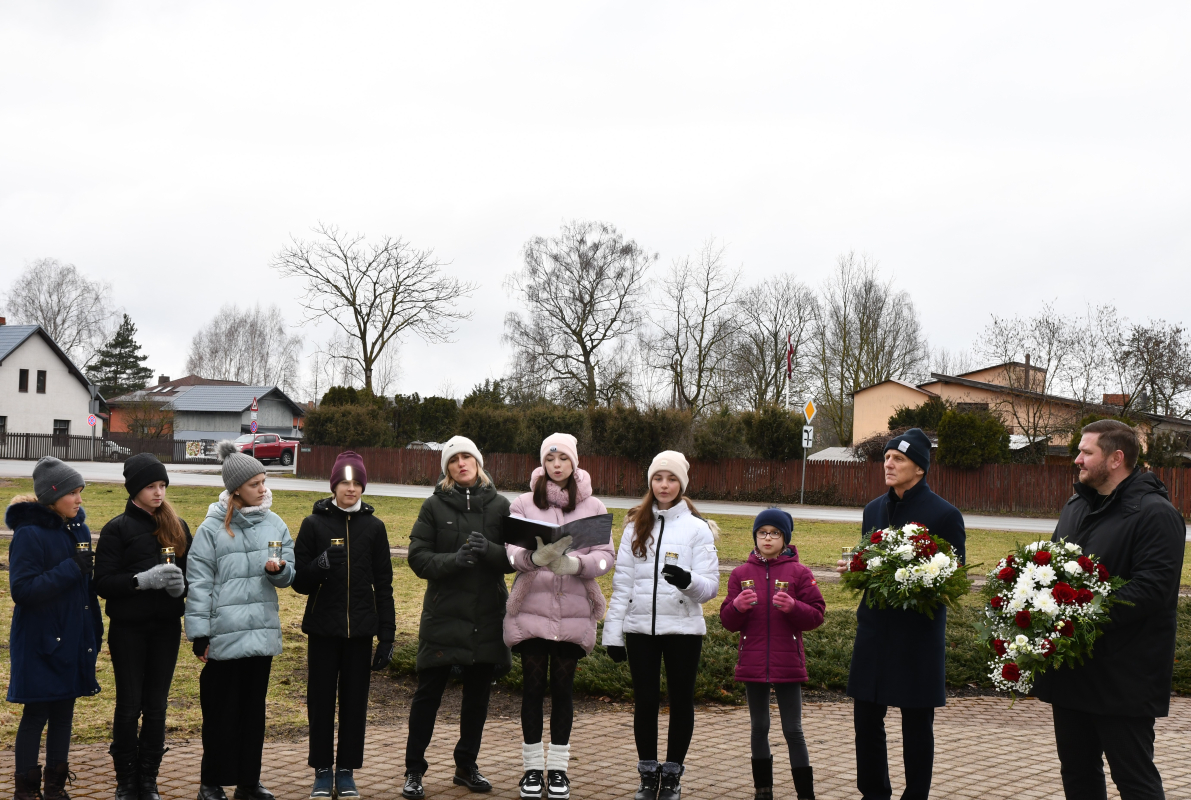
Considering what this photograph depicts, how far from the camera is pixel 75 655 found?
500cm

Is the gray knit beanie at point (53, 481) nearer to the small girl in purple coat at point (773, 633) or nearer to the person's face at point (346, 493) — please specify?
the person's face at point (346, 493)

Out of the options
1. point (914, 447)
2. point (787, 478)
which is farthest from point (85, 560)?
point (787, 478)

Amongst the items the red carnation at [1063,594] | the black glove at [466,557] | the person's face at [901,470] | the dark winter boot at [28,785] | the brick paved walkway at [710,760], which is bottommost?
the brick paved walkway at [710,760]

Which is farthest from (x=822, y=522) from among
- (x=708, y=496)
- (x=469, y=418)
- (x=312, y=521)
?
(x=312, y=521)

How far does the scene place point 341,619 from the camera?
534 centimetres

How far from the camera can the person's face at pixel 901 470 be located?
5.09 meters

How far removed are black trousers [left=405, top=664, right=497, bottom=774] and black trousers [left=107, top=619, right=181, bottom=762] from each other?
1264 millimetres

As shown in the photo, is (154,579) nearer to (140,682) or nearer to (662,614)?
(140,682)

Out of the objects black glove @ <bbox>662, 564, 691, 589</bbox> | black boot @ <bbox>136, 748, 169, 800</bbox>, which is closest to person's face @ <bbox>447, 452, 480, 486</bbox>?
black glove @ <bbox>662, 564, 691, 589</bbox>

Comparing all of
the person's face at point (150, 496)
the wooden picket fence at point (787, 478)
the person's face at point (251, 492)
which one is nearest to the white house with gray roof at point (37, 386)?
the wooden picket fence at point (787, 478)

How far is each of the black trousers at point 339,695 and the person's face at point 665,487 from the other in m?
1.75

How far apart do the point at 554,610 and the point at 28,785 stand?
8.82ft

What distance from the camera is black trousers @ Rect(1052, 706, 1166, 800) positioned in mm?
4273

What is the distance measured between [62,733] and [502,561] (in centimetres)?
231
